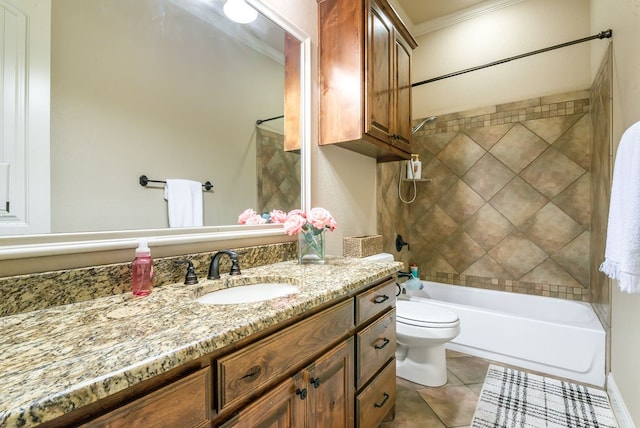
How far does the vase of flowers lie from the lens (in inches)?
54.9

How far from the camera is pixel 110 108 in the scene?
0.97 meters

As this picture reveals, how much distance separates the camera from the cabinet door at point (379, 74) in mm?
1641

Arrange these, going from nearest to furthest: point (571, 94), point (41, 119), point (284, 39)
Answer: point (41, 119), point (284, 39), point (571, 94)

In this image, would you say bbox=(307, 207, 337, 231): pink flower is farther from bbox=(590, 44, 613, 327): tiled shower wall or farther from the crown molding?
the crown molding

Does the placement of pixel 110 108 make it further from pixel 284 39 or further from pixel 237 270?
pixel 284 39

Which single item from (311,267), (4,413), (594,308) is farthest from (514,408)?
(4,413)

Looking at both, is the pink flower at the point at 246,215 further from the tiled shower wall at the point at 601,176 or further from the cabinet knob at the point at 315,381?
the tiled shower wall at the point at 601,176

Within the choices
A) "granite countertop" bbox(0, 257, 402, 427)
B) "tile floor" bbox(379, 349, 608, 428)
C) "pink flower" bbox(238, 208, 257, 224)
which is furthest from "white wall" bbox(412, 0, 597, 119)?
"granite countertop" bbox(0, 257, 402, 427)

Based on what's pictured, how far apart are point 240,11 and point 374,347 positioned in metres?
1.63

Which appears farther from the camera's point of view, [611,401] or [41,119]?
[611,401]

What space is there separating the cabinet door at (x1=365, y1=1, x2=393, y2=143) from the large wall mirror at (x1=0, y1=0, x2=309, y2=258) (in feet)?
1.19

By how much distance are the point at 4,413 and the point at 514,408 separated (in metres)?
2.09

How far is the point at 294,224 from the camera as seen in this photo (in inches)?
54.6

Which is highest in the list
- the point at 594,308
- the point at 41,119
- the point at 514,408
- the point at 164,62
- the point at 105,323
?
the point at 164,62
